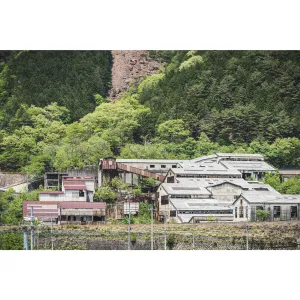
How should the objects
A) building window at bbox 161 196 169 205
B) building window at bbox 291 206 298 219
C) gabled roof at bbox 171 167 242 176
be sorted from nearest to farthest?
1. building window at bbox 291 206 298 219
2. building window at bbox 161 196 169 205
3. gabled roof at bbox 171 167 242 176

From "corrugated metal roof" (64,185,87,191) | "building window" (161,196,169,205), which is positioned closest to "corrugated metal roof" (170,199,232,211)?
"building window" (161,196,169,205)

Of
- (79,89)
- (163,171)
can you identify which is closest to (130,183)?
(163,171)

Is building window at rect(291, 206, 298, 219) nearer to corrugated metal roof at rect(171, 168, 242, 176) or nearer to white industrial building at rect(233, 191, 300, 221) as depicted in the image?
white industrial building at rect(233, 191, 300, 221)

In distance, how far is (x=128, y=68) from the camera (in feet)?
47.3

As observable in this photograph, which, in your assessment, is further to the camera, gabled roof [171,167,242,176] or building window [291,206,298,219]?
gabled roof [171,167,242,176]

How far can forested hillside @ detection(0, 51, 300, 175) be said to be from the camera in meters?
14.1

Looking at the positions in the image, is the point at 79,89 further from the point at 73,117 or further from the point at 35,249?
the point at 35,249

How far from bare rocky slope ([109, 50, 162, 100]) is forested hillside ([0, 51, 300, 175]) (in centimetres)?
9

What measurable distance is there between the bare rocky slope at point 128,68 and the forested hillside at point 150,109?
87 millimetres

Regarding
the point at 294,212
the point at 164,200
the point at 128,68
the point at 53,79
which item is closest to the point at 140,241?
the point at 164,200

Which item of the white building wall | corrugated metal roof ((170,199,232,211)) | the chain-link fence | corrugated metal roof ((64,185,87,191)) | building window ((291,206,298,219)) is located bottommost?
the chain-link fence

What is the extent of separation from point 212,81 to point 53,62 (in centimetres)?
230

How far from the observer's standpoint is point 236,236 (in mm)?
13469

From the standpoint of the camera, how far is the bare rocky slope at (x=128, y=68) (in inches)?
560
